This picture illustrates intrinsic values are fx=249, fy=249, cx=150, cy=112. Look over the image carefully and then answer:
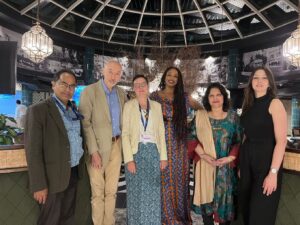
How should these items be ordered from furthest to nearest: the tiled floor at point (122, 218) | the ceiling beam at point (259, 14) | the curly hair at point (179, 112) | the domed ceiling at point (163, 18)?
the domed ceiling at point (163, 18), the ceiling beam at point (259, 14), the tiled floor at point (122, 218), the curly hair at point (179, 112)

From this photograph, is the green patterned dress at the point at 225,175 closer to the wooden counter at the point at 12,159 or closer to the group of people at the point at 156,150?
the group of people at the point at 156,150

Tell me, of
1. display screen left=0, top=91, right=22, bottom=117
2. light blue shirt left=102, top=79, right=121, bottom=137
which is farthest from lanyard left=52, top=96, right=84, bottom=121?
display screen left=0, top=91, right=22, bottom=117

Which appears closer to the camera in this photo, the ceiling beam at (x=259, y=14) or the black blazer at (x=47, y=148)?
the black blazer at (x=47, y=148)

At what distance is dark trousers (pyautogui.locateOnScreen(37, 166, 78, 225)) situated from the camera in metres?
2.02

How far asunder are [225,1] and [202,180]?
28.6 ft

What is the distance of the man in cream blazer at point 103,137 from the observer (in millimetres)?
2369

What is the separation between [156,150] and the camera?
2.46m

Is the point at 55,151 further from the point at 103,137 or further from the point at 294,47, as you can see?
the point at 294,47

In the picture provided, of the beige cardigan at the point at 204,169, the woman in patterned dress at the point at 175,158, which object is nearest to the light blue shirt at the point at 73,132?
the woman in patterned dress at the point at 175,158

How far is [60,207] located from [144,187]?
0.78 metres

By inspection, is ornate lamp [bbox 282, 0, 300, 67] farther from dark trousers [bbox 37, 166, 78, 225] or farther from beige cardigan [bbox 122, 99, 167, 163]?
dark trousers [bbox 37, 166, 78, 225]

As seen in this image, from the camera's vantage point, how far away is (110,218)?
250 cm

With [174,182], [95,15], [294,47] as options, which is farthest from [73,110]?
[95,15]

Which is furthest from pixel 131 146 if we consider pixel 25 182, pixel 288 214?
pixel 288 214
